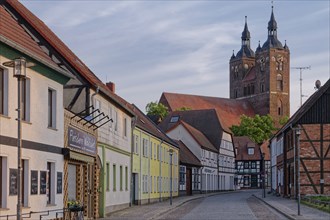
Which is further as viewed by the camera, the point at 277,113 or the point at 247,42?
the point at 247,42

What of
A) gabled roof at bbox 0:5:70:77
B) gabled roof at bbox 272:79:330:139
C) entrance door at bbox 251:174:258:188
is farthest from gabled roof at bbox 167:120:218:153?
gabled roof at bbox 0:5:70:77

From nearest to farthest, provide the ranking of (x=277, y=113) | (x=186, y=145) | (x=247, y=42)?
(x=186, y=145) → (x=277, y=113) → (x=247, y=42)

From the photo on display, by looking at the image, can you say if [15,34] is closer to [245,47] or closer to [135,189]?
[135,189]

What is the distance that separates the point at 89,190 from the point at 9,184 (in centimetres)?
1020

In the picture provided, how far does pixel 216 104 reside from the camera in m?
154

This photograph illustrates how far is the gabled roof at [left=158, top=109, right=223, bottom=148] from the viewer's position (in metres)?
88.6

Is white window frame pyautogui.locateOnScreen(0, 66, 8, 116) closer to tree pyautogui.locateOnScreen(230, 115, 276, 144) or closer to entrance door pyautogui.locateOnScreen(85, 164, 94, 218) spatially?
entrance door pyautogui.locateOnScreen(85, 164, 94, 218)

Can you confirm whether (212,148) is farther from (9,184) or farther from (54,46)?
(9,184)

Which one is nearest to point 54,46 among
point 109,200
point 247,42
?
point 109,200

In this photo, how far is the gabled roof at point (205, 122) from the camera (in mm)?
88625

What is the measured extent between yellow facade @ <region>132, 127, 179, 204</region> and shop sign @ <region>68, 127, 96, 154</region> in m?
12.9

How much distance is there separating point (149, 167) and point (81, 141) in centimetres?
2228

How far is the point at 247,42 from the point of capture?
173125 millimetres

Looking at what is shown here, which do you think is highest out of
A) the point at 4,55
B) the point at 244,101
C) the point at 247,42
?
the point at 247,42
